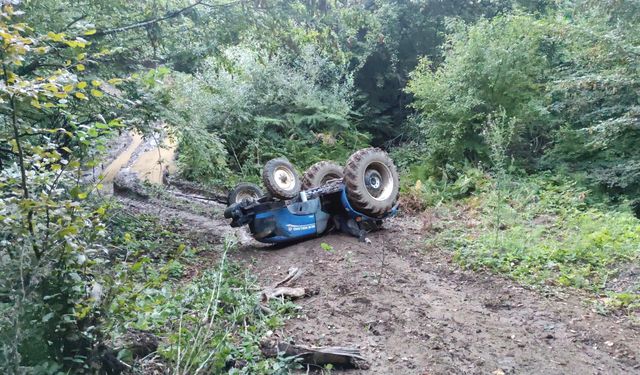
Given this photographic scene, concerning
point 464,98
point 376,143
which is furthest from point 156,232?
point 376,143

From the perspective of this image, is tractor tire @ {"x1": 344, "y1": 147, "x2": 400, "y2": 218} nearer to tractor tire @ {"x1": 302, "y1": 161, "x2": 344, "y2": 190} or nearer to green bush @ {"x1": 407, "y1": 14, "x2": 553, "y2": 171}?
tractor tire @ {"x1": 302, "y1": 161, "x2": 344, "y2": 190}

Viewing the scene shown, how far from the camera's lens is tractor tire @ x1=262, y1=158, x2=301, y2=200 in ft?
24.1

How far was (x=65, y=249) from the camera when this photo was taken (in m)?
2.36

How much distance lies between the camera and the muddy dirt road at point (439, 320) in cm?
376

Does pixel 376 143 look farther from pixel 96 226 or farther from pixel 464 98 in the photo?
pixel 96 226

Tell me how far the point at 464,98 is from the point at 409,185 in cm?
256

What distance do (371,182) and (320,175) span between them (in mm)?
954

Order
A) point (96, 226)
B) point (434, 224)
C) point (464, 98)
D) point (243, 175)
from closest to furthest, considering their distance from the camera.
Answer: point (96, 226) → point (434, 224) → point (464, 98) → point (243, 175)

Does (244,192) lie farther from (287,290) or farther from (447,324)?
(447,324)

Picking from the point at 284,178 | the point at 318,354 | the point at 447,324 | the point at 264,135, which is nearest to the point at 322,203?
the point at 284,178

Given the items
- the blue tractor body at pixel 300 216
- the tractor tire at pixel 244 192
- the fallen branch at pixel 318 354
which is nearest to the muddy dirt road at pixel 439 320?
the fallen branch at pixel 318 354

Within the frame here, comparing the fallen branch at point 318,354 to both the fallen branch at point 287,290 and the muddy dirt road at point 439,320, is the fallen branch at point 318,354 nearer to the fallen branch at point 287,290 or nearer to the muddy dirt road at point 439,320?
the muddy dirt road at point 439,320

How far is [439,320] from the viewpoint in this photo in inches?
177

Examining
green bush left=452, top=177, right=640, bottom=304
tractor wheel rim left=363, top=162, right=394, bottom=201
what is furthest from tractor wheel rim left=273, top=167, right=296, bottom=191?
green bush left=452, top=177, right=640, bottom=304
